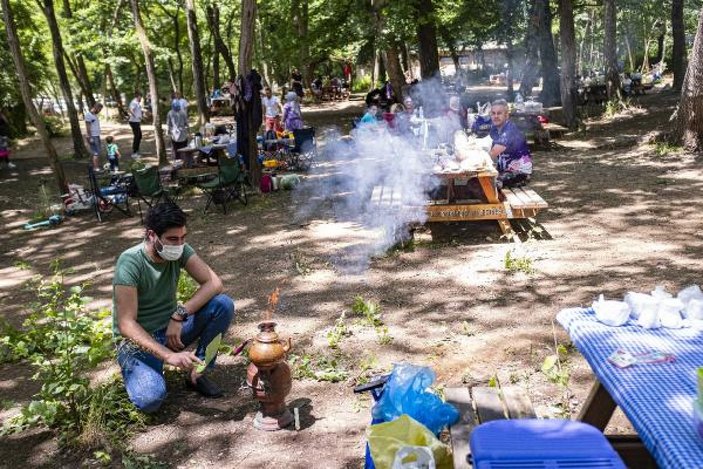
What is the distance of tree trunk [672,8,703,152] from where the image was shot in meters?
10.0

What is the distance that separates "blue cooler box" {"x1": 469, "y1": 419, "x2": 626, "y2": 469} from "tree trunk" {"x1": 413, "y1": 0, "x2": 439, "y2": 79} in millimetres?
14918

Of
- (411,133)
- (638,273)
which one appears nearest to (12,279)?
(638,273)

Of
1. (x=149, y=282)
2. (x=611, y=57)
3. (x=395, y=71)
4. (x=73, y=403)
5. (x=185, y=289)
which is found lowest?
(x=73, y=403)

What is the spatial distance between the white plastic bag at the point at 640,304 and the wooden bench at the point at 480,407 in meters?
0.65

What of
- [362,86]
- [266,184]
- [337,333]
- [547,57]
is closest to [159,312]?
[337,333]

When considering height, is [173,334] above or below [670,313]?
below

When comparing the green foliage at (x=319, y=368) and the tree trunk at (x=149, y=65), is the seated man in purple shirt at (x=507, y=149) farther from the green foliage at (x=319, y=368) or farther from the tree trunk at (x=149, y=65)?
the tree trunk at (x=149, y=65)

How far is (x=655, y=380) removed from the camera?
79.0 inches

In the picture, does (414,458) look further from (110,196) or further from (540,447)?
(110,196)

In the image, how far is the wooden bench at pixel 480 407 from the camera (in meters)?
2.49

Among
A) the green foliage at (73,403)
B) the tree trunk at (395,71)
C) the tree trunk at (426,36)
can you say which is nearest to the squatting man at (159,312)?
the green foliage at (73,403)

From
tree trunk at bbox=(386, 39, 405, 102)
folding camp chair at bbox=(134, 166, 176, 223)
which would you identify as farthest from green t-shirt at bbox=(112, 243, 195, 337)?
tree trunk at bbox=(386, 39, 405, 102)

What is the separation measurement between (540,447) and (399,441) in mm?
579

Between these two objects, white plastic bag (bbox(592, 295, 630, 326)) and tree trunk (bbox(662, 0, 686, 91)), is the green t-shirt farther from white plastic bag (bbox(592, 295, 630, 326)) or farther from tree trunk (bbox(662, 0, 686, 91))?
tree trunk (bbox(662, 0, 686, 91))
